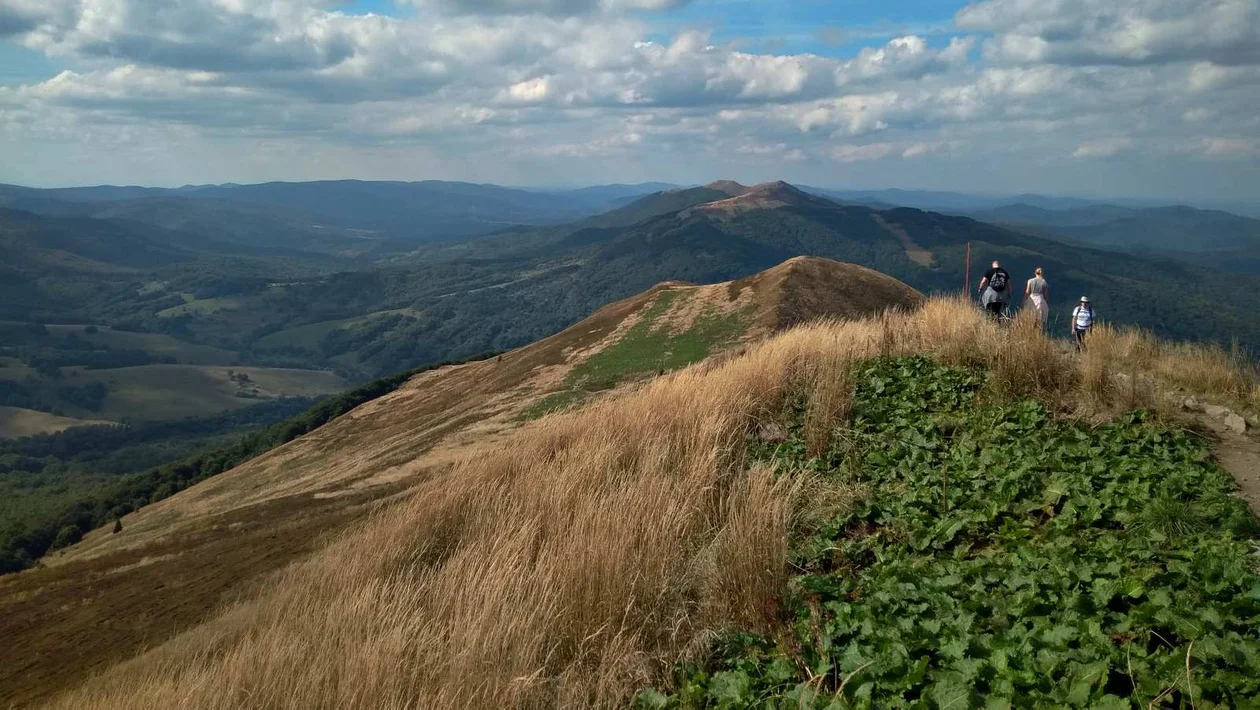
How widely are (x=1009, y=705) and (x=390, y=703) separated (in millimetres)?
2563

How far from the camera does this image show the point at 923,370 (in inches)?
342

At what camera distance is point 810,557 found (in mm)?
4746

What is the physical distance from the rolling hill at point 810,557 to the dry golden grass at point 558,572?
2 cm

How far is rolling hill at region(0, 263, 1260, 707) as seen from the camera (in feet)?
10.6

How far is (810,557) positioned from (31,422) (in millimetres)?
158810

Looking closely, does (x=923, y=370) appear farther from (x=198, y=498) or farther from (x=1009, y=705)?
(x=198, y=498)

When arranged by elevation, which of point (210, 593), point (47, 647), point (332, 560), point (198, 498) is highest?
point (332, 560)

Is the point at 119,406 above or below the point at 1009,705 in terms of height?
below

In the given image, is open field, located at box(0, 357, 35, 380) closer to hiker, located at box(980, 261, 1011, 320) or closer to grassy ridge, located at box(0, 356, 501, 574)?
grassy ridge, located at box(0, 356, 501, 574)

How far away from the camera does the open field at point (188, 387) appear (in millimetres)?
135625

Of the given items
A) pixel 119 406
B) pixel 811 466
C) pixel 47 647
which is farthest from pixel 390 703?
pixel 119 406

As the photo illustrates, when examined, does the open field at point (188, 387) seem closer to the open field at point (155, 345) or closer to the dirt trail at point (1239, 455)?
the open field at point (155, 345)

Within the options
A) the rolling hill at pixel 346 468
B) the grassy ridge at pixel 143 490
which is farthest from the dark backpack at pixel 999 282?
the grassy ridge at pixel 143 490

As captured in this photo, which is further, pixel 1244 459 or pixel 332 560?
pixel 332 560
